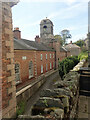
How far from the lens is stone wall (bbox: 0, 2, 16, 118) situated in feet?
11.0

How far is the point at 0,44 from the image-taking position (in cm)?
329

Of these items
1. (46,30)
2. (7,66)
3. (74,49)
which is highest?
(46,30)

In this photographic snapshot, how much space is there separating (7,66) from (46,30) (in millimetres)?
34618

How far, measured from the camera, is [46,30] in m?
36.2

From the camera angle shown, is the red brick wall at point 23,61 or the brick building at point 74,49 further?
the brick building at point 74,49

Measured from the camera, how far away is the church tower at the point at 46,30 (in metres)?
35.5

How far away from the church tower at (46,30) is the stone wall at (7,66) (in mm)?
32153

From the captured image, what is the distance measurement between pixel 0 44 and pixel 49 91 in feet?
7.50

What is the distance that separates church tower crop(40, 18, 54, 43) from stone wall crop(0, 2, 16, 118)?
105ft

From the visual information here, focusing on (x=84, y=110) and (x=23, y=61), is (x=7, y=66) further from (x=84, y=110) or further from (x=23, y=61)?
(x=23, y=61)

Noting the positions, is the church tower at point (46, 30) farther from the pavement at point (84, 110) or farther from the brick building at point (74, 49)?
the pavement at point (84, 110)

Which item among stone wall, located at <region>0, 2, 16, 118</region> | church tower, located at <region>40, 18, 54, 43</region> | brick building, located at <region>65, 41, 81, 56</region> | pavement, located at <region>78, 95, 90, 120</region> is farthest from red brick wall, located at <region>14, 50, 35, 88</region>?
brick building, located at <region>65, 41, 81, 56</region>

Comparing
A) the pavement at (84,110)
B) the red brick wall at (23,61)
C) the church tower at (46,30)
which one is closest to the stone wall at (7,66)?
the pavement at (84,110)

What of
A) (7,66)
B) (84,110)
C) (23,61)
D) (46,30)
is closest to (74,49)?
(46,30)
